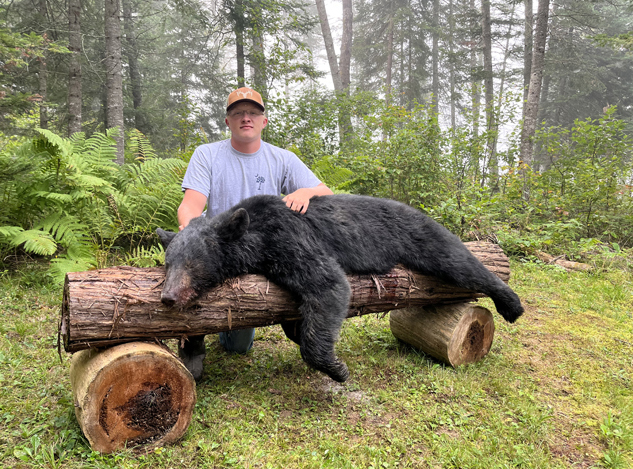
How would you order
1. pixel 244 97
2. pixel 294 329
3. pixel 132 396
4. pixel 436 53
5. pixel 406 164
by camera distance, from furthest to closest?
1. pixel 436 53
2. pixel 406 164
3. pixel 244 97
4. pixel 294 329
5. pixel 132 396

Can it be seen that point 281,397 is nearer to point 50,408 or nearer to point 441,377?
point 441,377

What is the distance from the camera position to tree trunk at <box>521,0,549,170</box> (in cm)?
1136

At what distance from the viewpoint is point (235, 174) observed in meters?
4.21

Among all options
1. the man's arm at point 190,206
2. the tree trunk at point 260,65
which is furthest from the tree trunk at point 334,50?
the man's arm at point 190,206

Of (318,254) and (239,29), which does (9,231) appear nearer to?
(318,254)

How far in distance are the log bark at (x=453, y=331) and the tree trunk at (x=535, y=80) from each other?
9246 millimetres

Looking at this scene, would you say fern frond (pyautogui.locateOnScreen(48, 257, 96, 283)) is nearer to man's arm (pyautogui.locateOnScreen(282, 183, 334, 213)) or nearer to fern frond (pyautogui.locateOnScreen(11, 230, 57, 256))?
fern frond (pyautogui.locateOnScreen(11, 230, 57, 256))

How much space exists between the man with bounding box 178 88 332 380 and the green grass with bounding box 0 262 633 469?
0.38 meters

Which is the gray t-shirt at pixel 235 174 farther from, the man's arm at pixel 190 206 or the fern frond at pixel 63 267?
the fern frond at pixel 63 267

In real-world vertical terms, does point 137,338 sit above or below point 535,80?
below

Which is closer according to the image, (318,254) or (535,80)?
(318,254)

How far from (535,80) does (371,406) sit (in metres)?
12.4

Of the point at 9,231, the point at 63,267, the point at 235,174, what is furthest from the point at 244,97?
the point at 9,231

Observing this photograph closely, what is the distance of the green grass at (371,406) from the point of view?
8.89 feet
